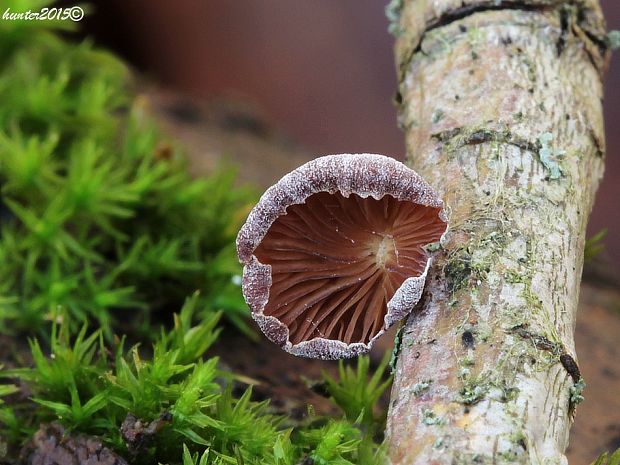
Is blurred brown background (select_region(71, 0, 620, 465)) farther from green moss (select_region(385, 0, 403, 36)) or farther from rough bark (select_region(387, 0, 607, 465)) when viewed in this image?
rough bark (select_region(387, 0, 607, 465))

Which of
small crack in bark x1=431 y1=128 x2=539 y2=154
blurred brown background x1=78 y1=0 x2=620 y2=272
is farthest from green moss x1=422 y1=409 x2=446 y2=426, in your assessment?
blurred brown background x1=78 y1=0 x2=620 y2=272

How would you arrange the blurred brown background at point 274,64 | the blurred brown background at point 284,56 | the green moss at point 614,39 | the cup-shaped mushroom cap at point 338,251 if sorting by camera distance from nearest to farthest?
the cup-shaped mushroom cap at point 338,251 → the green moss at point 614,39 → the blurred brown background at point 274,64 → the blurred brown background at point 284,56

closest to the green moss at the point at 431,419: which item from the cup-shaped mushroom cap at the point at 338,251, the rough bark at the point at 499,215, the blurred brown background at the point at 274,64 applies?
the rough bark at the point at 499,215

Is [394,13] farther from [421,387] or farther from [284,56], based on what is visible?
[284,56]

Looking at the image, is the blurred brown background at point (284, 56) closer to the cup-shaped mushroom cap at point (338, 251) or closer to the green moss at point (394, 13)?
the green moss at point (394, 13)

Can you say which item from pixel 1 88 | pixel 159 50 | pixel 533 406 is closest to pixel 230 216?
pixel 1 88

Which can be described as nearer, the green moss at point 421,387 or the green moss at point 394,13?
the green moss at point 421,387

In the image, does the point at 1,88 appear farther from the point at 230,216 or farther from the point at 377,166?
the point at 377,166
